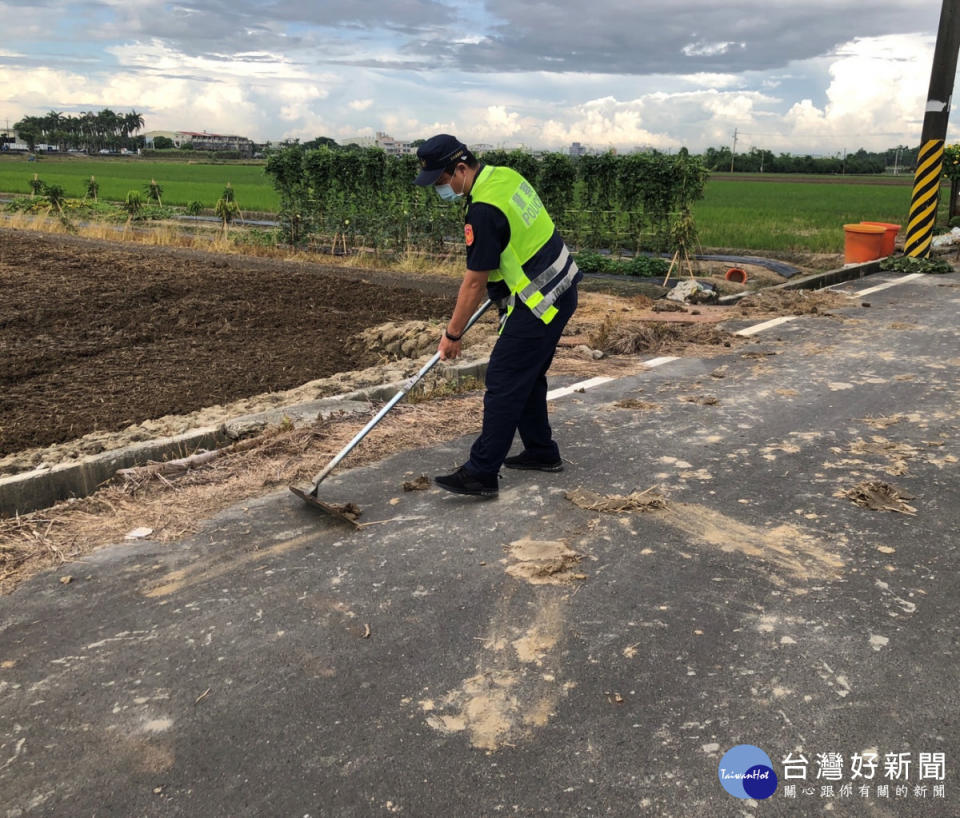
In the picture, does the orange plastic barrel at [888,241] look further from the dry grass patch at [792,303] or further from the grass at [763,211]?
the dry grass patch at [792,303]

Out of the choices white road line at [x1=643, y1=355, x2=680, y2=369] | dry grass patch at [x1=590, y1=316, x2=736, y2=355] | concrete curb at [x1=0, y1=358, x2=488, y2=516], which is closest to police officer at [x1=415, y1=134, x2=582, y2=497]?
concrete curb at [x1=0, y1=358, x2=488, y2=516]

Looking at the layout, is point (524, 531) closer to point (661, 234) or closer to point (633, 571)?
point (633, 571)

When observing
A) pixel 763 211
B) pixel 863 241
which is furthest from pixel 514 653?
pixel 763 211

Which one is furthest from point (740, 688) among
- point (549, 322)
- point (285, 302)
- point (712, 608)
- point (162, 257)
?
point (162, 257)

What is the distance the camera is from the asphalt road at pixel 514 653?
2369mm

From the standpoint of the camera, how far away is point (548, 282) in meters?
4.25

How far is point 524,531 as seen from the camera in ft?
13.0

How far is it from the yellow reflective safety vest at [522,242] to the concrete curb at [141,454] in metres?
1.88

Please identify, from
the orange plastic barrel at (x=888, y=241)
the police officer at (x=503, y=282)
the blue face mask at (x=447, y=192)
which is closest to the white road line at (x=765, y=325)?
the police officer at (x=503, y=282)

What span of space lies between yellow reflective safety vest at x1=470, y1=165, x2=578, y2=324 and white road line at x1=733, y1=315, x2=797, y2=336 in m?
4.97

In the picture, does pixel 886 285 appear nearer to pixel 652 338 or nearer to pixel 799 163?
pixel 652 338

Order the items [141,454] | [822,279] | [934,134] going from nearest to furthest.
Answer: [141,454] → [822,279] → [934,134]

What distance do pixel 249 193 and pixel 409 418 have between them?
27.6m

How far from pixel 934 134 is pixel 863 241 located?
7.01ft
